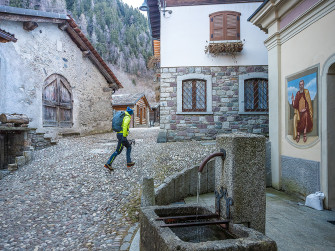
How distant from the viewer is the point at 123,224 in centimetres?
389

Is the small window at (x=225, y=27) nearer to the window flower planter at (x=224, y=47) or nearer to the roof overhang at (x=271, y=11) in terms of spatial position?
the window flower planter at (x=224, y=47)

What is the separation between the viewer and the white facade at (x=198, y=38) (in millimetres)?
9820

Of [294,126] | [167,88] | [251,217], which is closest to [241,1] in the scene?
[167,88]

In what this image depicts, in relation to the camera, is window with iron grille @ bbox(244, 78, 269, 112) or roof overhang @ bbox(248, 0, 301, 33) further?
window with iron grille @ bbox(244, 78, 269, 112)

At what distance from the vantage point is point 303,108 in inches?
196

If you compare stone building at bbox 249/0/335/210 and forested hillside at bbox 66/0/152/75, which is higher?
forested hillside at bbox 66/0/152/75

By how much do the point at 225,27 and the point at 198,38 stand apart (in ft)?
3.82

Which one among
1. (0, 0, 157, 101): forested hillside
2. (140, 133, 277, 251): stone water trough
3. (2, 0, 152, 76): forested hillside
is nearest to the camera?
(140, 133, 277, 251): stone water trough

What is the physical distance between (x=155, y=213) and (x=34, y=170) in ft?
18.3

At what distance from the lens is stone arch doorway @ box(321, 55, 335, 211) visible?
170 inches

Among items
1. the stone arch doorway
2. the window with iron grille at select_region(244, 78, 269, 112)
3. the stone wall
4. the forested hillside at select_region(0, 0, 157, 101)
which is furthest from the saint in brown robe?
the forested hillside at select_region(0, 0, 157, 101)

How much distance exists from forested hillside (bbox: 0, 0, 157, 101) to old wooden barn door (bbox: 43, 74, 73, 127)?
3433 cm

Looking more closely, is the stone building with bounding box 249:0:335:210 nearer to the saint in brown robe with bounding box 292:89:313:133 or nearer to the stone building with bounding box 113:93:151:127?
the saint in brown robe with bounding box 292:89:313:133


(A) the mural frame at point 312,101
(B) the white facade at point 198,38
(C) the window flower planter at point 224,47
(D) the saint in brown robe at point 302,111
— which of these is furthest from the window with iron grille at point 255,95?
(D) the saint in brown robe at point 302,111
